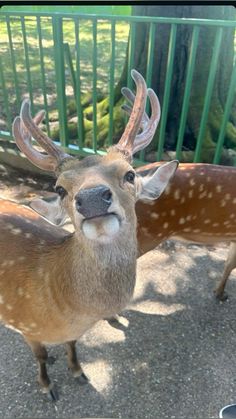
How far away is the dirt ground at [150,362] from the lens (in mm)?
2617

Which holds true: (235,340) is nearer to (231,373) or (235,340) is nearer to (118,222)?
(231,373)

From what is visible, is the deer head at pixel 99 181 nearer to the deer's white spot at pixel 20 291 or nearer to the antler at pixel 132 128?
the antler at pixel 132 128

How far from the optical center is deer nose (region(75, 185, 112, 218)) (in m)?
1.52

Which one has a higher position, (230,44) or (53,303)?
(230,44)

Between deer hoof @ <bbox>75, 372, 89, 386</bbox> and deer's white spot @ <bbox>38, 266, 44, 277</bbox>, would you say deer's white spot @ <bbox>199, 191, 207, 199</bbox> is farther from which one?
deer hoof @ <bbox>75, 372, 89, 386</bbox>

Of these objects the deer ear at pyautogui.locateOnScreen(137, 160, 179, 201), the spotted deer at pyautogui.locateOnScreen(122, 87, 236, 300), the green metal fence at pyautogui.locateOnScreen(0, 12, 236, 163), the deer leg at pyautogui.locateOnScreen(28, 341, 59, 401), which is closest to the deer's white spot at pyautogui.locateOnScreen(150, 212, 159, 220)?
the spotted deer at pyautogui.locateOnScreen(122, 87, 236, 300)

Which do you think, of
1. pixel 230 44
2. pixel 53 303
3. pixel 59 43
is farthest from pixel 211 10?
pixel 53 303

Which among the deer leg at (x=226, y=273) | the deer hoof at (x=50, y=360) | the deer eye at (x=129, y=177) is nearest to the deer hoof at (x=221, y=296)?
the deer leg at (x=226, y=273)

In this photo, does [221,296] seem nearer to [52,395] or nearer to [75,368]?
[75,368]

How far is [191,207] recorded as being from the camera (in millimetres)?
3033

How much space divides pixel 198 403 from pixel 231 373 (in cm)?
36

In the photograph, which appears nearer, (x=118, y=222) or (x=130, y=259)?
(x=118, y=222)

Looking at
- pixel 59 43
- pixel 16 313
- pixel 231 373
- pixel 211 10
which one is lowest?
pixel 231 373

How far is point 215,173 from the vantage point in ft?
10.1
